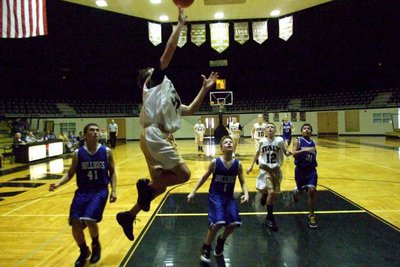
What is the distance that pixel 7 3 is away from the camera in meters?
6.16

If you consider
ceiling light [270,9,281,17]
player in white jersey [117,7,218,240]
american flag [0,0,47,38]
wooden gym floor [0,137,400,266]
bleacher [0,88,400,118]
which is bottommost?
wooden gym floor [0,137,400,266]

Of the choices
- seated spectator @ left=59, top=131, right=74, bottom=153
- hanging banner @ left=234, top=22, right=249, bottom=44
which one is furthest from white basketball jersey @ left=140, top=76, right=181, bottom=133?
seated spectator @ left=59, top=131, right=74, bottom=153

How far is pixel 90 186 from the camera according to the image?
3.57 m

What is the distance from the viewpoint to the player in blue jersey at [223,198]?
11.6ft

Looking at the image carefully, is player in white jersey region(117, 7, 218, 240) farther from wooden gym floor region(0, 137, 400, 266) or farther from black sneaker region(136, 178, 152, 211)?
wooden gym floor region(0, 137, 400, 266)

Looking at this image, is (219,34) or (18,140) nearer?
(18,140)

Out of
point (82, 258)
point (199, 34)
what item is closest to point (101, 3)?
point (199, 34)

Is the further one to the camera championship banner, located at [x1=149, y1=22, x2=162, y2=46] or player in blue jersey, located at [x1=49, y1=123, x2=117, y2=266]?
championship banner, located at [x1=149, y1=22, x2=162, y2=46]

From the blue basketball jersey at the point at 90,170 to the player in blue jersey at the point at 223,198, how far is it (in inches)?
39.8

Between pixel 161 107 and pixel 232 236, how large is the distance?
7.73 ft

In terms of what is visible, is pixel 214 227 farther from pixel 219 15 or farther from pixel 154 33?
pixel 154 33

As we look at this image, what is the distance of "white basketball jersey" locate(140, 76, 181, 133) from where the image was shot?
110 inches

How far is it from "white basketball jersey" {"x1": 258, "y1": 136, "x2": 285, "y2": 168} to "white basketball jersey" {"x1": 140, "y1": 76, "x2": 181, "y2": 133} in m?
2.42

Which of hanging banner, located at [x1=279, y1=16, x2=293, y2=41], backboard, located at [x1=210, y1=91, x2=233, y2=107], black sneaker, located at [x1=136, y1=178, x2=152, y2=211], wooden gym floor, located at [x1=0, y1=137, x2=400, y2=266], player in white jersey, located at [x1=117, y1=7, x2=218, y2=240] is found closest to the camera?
player in white jersey, located at [x1=117, y1=7, x2=218, y2=240]
